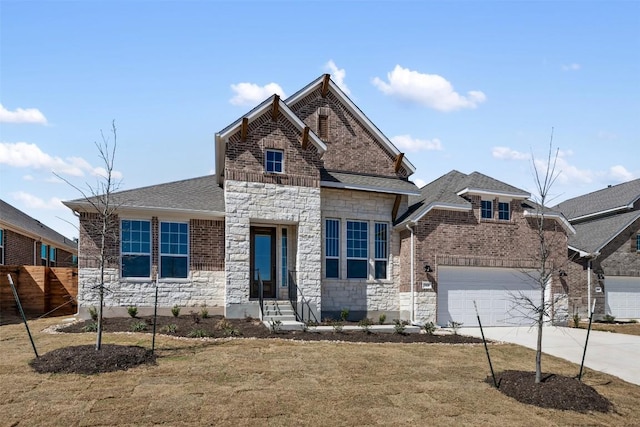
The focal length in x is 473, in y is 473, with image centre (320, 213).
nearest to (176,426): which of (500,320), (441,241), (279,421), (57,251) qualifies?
(279,421)

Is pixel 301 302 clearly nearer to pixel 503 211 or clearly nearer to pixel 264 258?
pixel 264 258

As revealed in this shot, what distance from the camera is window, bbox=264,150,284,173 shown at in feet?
53.2

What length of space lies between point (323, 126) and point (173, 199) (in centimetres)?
676

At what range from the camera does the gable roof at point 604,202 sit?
24.3 meters

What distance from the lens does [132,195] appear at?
16.3 m

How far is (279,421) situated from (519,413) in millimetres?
3937

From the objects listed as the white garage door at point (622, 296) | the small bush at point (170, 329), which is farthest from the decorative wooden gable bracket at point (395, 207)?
the white garage door at point (622, 296)

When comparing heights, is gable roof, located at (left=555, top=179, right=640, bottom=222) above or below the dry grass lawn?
above

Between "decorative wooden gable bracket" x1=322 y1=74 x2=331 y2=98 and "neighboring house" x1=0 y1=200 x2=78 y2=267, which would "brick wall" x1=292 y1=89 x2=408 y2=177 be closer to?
"decorative wooden gable bracket" x1=322 y1=74 x2=331 y2=98

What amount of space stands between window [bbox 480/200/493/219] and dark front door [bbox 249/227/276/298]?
26.4 feet

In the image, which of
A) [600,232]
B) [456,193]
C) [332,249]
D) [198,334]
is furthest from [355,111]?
[600,232]

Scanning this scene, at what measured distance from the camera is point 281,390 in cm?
823

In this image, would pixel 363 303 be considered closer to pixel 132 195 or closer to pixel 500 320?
pixel 500 320

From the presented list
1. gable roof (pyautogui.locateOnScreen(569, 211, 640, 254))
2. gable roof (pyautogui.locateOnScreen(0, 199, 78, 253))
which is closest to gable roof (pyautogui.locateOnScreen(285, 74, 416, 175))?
gable roof (pyautogui.locateOnScreen(569, 211, 640, 254))
